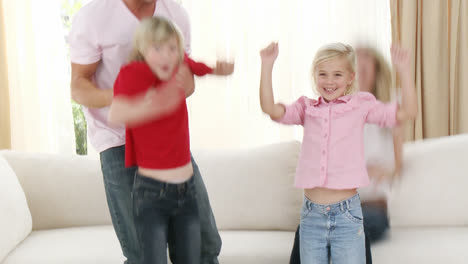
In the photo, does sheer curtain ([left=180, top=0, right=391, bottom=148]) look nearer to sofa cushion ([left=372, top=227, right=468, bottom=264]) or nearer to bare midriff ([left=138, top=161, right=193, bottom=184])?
sofa cushion ([left=372, top=227, right=468, bottom=264])

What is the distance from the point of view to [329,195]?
5.40 ft

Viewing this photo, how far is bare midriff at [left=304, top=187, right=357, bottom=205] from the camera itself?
1.64 metres

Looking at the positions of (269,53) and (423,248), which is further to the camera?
(423,248)

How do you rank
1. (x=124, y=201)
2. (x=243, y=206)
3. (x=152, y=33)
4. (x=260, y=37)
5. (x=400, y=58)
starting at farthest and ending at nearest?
(x=260, y=37) → (x=243, y=206) → (x=400, y=58) → (x=124, y=201) → (x=152, y=33)

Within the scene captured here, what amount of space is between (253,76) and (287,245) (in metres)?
1.31

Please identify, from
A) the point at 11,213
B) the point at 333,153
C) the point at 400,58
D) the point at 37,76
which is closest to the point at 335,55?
the point at 400,58

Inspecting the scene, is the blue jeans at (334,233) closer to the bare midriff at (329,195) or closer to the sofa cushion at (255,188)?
the bare midriff at (329,195)

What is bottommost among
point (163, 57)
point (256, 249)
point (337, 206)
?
point (256, 249)

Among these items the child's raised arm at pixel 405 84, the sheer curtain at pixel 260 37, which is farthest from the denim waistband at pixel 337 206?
the sheer curtain at pixel 260 37

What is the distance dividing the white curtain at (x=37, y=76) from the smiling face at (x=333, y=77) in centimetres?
195

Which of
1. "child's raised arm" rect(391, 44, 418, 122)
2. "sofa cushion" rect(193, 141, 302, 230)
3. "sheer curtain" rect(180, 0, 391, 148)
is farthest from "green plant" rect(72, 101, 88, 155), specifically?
"child's raised arm" rect(391, 44, 418, 122)

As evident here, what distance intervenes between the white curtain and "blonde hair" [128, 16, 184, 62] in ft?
6.51

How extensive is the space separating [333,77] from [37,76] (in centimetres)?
208

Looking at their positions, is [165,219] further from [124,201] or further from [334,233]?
[334,233]
